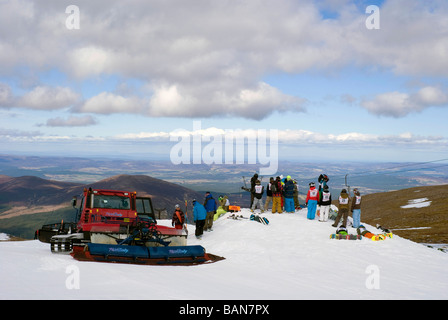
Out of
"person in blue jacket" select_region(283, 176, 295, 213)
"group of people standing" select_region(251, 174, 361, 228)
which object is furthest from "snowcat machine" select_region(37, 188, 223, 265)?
"person in blue jacket" select_region(283, 176, 295, 213)

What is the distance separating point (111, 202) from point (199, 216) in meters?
4.43

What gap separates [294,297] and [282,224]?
1208cm

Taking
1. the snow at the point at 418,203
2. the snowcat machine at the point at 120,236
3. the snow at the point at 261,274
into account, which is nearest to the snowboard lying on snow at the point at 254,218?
the snow at the point at 261,274

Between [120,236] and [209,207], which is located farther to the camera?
[209,207]

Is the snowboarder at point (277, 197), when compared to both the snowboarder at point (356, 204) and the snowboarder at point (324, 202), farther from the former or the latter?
the snowboarder at point (356, 204)

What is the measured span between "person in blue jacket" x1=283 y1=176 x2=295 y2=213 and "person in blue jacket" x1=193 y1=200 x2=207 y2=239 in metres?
6.77

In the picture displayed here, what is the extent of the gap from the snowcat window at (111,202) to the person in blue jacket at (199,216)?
335 centimetres

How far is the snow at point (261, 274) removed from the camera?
7.32 m

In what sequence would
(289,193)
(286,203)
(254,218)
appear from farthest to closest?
(286,203) < (289,193) < (254,218)

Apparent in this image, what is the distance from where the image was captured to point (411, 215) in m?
35.2

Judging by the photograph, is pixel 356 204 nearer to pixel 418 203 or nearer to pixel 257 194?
pixel 257 194

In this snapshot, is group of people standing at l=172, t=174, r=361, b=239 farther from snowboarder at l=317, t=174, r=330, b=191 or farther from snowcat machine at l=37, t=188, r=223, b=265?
snowcat machine at l=37, t=188, r=223, b=265

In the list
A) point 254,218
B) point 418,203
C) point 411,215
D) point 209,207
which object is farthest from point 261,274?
point 418,203
